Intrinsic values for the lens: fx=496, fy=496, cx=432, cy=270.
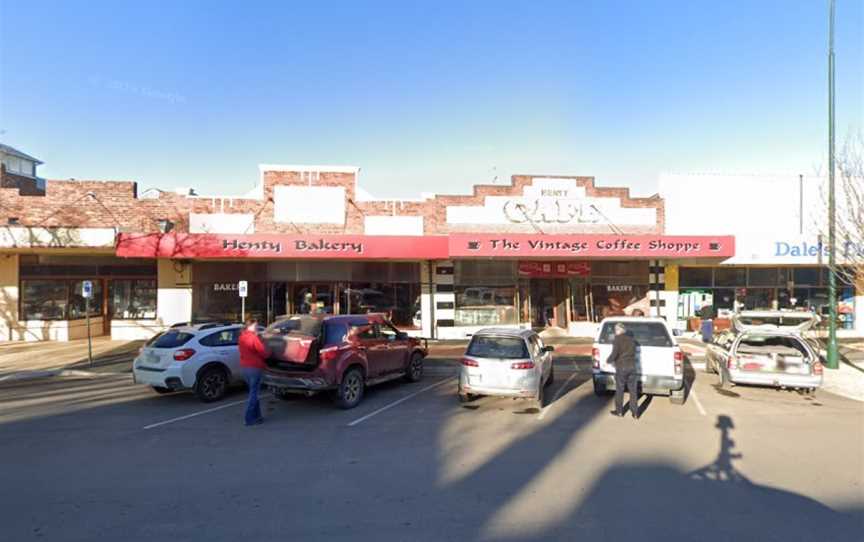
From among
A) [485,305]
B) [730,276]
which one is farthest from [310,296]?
[730,276]

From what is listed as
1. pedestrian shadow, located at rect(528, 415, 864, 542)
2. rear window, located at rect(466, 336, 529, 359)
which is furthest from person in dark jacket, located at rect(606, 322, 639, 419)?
pedestrian shadow, located at rect(528, 415, 864, 542)

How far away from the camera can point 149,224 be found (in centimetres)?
1888

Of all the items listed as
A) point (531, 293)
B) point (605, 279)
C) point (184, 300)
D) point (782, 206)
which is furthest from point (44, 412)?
point (782, 206)

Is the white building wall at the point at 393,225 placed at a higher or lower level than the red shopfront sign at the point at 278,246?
higher

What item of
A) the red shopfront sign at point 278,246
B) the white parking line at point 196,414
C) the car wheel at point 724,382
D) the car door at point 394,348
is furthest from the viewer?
the red shopfront sign at point 278,246

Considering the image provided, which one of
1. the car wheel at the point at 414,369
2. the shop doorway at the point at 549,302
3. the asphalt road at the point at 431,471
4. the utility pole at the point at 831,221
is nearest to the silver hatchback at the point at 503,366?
the asphalt road at the point at 431,471

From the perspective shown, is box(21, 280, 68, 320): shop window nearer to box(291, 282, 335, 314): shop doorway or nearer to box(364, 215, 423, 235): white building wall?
box(291, 282, 335, 314): shop doorway

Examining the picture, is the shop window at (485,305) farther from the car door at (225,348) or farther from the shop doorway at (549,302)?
the car door at (225,348)

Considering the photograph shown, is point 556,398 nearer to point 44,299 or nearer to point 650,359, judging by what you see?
point 650,359

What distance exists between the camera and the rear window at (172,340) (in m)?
10.2

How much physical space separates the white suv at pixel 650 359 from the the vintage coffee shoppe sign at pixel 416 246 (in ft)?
24.6

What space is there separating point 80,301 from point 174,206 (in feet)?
18.9

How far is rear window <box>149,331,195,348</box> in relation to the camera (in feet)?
33.4

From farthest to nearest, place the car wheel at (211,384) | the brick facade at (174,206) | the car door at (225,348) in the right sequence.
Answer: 1. the brick facade at (174,206)
2. the car door at (225,348)
3. the car wheel at (211,384)
